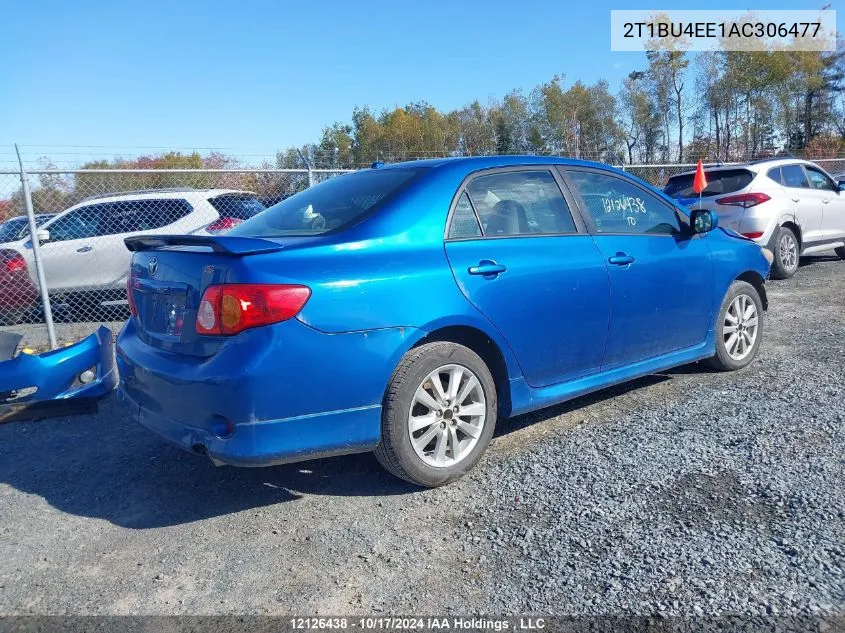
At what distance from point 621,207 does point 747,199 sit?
570 centimetres

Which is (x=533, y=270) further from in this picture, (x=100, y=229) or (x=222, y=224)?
(x=100, y=229)

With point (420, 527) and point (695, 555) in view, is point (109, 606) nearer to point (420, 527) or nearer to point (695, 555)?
point (420, 527)

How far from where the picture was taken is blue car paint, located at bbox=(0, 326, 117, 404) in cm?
460

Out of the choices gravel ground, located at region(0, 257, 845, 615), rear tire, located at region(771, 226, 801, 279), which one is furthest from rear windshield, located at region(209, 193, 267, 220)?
rear tire, located at region(771, 226, 801, 279)

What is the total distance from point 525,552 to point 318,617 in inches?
33.9

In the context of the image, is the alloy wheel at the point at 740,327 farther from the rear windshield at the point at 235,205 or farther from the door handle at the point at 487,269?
the rear windshield at the point at 235,205

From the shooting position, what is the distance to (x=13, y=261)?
8375 mm

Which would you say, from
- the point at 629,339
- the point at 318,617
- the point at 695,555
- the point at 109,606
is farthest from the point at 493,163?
the point at 109,606

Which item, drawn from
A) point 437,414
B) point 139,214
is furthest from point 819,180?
point 139,214

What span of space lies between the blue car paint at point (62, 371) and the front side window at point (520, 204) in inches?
123

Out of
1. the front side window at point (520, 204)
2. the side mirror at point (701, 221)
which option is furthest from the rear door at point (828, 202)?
the front side window at point (520, 204)

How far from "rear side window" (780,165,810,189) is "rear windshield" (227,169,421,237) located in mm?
7928

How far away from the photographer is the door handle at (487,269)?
339cm

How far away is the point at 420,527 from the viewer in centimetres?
297
